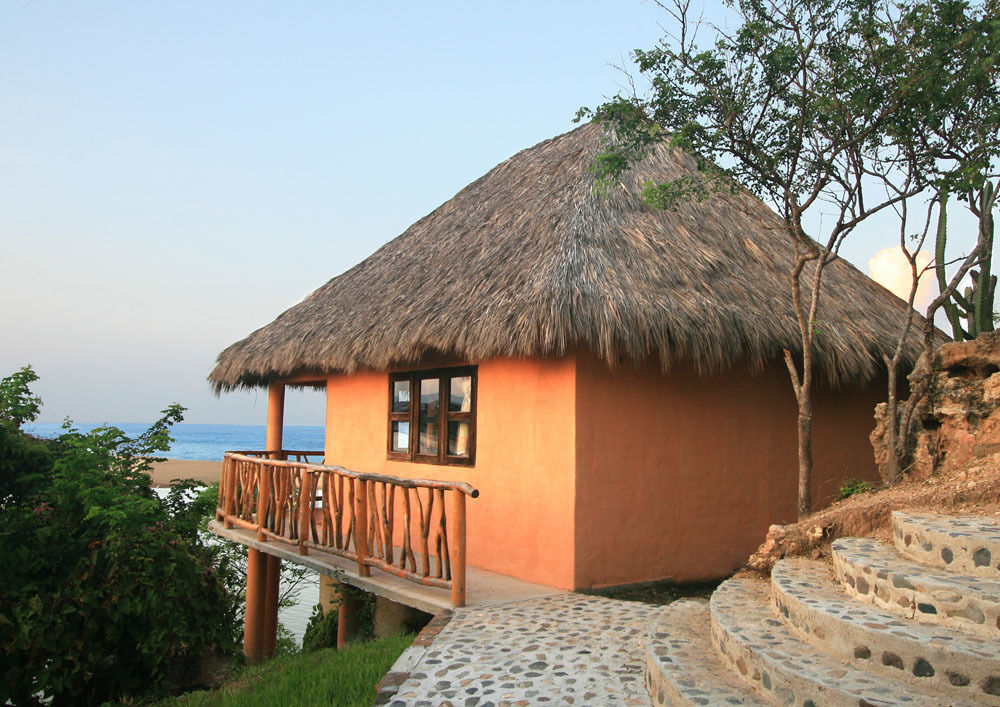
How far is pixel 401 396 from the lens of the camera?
7.66 meters

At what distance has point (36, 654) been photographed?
5.28 m

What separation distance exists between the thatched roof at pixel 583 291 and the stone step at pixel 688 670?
1.98m

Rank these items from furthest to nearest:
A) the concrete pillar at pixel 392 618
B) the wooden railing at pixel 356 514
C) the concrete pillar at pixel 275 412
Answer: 1. the concrete pillar at pixel 275 412
2. the concrete pillar at pixel 392 618
3. the wooden railing at pixel 356 514

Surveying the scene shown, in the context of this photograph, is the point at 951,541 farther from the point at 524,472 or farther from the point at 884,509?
the point at 524,472

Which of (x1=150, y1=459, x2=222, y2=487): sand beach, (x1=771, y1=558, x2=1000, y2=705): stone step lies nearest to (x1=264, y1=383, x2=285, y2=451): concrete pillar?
(x1=771, y1=558, x2=1000, y2=705): stone step

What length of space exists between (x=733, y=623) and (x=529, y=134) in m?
8.33

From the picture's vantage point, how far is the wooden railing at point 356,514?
193 inches

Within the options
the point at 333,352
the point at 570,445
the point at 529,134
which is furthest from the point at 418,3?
the point at 570,445

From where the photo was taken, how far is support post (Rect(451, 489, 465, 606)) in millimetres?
4629

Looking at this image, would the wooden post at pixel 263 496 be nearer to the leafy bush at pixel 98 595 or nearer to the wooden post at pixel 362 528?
the leafy bush at pixel 98 595

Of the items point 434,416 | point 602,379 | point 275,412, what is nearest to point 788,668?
point 602,379

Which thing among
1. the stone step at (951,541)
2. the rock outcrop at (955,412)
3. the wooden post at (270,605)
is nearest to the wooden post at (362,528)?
the wooden post at (270,605)

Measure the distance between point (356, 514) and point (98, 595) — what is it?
1.94m

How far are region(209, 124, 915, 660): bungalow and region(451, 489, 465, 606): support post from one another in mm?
422
